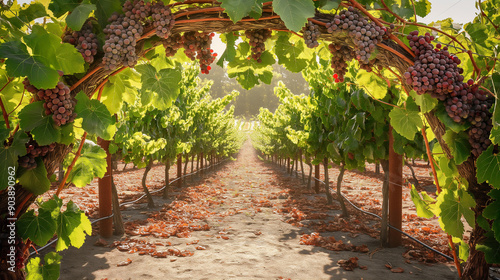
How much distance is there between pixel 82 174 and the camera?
6.42 feet

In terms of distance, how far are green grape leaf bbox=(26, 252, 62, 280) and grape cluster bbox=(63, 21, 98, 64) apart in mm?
1056

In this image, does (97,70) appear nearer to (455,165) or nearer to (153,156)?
(455,165)

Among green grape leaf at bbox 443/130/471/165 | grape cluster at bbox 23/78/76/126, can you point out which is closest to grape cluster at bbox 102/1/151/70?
grape cluster at bbox 23/78/76/126

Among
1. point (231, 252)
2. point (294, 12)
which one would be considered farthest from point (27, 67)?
point (231, 252)

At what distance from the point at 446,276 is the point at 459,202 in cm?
332

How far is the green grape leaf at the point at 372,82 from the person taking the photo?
2.30 metres

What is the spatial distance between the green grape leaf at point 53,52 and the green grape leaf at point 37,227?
2.38 ft

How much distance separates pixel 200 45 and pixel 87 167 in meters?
1.05

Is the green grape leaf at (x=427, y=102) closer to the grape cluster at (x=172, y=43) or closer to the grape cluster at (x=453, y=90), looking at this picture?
the grape cluster at (x=453, y=90)

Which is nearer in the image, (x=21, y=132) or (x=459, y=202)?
(x=21, y=132)

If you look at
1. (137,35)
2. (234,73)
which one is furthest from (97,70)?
(234,73)

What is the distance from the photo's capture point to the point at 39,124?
54.8 inches

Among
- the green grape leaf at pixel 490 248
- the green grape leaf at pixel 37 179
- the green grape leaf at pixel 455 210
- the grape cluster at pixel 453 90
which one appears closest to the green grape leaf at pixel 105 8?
the green grape leaf at pixel 37 179

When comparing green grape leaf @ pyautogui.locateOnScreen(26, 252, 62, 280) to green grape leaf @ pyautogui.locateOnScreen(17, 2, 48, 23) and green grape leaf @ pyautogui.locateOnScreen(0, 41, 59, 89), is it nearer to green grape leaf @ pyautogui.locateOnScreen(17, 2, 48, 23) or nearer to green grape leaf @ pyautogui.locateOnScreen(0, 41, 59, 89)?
green grape leaf @ pyautogui.locateOnScreen(0, 41, 59, 89)
